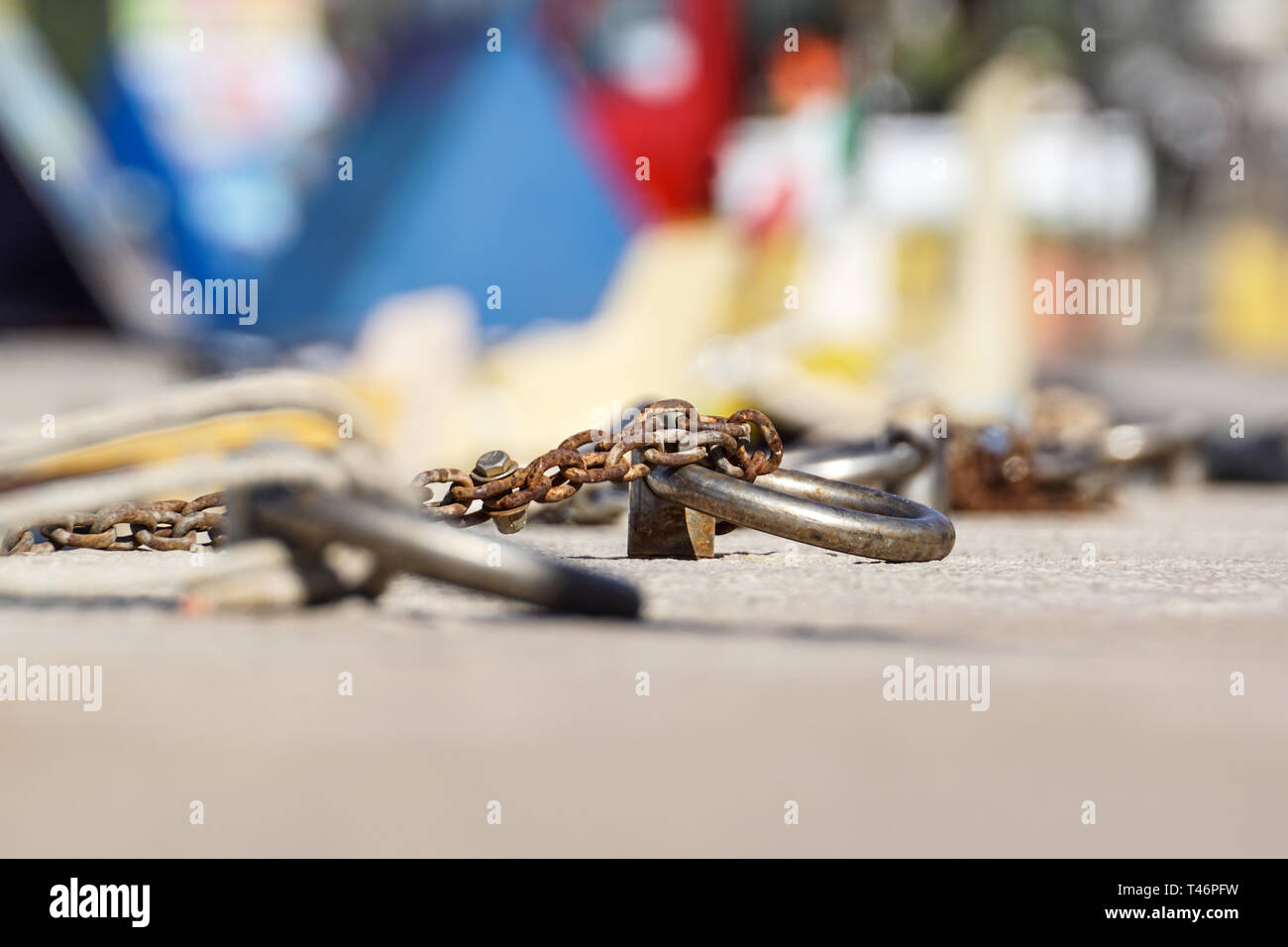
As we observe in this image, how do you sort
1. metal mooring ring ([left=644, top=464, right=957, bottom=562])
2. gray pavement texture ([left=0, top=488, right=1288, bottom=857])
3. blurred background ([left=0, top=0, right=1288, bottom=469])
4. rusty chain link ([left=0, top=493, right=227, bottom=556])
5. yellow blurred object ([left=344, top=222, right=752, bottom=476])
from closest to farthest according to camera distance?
gray pavement texture ([left=0, top=488, right=1288, bottom=857]) → metal mooring ring ([left=644, top=464, right=957, bottom=562]) → rusty chain link ([left=0, top=493, right=227, bottom=556]) → yellow blurred object ([left=344, top=222, right=752, bottom=476]) → blurred background ([left=0, top=0, right=1288, bottom=469])

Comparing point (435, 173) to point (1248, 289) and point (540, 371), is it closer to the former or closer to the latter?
point (540, 371)

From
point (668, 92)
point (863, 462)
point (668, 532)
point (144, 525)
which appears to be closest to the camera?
point (144, 525)

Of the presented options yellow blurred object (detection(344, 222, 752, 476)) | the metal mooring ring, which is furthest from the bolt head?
yellow blurred object (detection(344, 222, 752, 476))

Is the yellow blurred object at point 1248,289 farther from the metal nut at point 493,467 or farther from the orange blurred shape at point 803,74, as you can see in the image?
the metal nut at point 493,467

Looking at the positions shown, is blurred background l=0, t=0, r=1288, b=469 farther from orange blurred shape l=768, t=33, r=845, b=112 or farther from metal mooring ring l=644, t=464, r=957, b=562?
metal mooring ring l=644, t=464, r=957, b=562

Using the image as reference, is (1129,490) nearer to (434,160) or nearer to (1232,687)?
(1232,687)

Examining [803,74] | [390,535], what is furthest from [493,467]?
[803,74]
